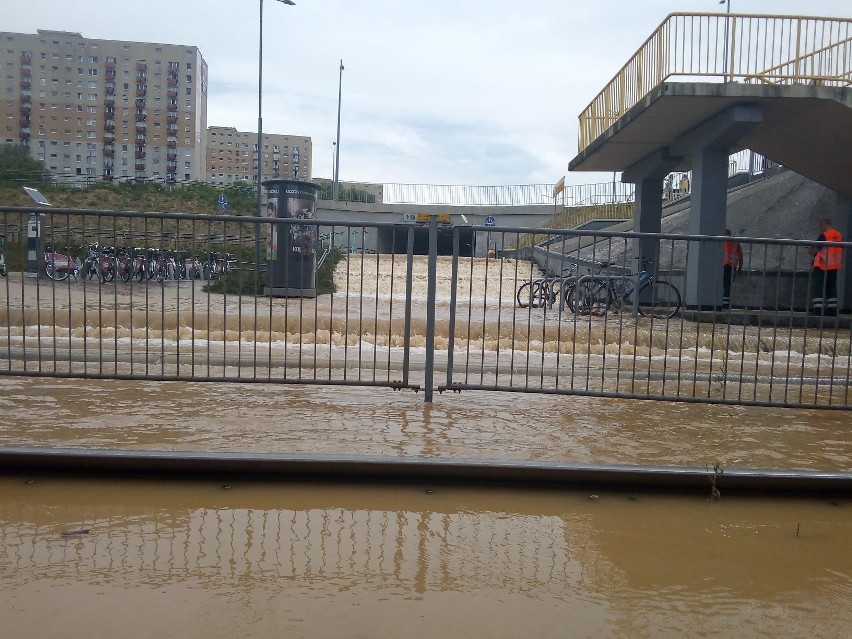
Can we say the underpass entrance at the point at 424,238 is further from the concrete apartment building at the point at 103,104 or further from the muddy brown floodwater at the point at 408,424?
the concrete apartment building at the point at 103,104

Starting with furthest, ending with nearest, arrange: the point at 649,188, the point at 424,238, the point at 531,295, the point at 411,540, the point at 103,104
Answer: the point at 103,104
the point at 649,188
the point at 531,295
the point at 424,238
the point at 411,540

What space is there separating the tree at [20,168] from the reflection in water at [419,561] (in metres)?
47.7

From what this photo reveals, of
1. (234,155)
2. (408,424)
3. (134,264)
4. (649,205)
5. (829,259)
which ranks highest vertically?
(234,155)

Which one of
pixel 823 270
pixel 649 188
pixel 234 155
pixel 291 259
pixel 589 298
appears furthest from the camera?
pixel 234 155

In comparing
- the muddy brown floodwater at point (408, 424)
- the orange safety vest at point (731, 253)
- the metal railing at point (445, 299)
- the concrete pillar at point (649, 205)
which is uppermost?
the concrete pillar at point (649, 205)

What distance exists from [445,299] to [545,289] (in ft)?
3.23

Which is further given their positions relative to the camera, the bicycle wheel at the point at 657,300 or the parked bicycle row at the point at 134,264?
the parked bicycle row at the point at 134,264

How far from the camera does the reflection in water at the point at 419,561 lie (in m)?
2.58

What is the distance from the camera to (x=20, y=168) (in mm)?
49344

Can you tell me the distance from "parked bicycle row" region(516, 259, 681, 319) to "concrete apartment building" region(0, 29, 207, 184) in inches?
1948

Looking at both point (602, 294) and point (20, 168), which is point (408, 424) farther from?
point (20, 168)

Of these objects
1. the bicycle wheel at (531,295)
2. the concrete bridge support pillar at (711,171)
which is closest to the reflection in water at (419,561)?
the bicycle wheel at (531,295)

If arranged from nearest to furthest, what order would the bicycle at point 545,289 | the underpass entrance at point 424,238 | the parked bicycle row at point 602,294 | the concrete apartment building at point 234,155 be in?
the underpass entrance at point 424,238, the parked bicycle row at point 602,294, the bicycle at point 545,289, the concrete apartment building at point 234,155

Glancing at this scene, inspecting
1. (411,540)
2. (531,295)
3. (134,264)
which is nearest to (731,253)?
(531,295)
